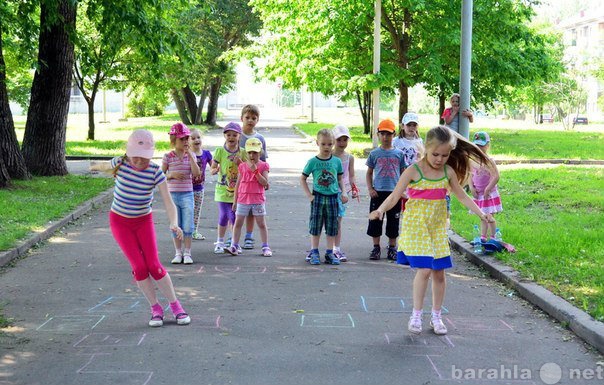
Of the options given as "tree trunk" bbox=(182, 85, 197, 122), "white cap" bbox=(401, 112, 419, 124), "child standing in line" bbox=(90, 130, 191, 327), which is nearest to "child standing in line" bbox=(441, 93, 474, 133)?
"white cap" bbox=(401, 112, 419, 124)

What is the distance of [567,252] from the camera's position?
8.98 metres

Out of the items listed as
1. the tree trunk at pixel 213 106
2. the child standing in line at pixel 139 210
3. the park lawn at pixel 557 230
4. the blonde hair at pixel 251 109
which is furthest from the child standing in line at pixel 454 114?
the tree trunk at pixel 213 106

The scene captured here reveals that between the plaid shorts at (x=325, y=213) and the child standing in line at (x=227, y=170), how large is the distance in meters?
1.03

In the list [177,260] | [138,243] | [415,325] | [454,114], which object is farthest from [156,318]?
[454,114]

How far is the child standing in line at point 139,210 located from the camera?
6.05 metres

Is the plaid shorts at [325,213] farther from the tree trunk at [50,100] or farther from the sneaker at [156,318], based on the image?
the tree trunk at [50,100]

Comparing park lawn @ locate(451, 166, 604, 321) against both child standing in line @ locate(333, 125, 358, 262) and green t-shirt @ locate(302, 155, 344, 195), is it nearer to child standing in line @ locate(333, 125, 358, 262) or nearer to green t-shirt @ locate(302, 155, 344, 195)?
child standing in line @ locate(333, 125, 358, 262)

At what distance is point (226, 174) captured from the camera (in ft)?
30.8

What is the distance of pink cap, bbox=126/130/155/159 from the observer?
236 inches

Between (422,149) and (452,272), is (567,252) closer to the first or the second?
(452,272)

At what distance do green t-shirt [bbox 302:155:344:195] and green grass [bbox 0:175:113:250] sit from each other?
11.9 ft

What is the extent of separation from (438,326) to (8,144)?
12227 mm

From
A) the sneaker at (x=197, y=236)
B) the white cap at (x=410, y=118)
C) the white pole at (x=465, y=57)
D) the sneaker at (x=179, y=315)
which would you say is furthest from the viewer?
the white pole at (x=465, y=57)

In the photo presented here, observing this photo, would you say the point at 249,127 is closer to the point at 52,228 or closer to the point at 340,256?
the point at 340,256
